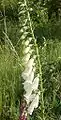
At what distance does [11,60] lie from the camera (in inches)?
206

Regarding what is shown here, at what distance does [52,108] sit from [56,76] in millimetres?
771

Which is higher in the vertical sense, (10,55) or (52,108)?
(10,55)

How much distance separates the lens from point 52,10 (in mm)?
9914

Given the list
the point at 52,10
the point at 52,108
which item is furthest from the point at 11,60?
the point at 52,10

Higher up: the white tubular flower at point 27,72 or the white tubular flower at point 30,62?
the white tubular flower at point 30,62

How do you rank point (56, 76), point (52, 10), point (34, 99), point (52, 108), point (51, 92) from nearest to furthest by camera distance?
point (34, 99), point (52, 108), point (51, 92), point (56, 76), point (52, 10)

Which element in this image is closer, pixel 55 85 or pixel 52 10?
pixel 55 85

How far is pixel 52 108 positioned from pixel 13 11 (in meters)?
7.46

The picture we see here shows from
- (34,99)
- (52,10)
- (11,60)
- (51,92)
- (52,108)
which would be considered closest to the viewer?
(34,99)

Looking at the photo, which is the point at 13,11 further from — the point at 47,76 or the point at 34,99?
the point at 34,99

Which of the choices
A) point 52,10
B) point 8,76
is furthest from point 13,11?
point 8,76

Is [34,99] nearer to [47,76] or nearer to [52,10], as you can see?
[47,76]

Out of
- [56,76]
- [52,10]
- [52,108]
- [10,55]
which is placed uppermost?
[52,10]

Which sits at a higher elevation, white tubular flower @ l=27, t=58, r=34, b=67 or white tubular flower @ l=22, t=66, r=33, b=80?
white tubular flower @ l=27, t=58, r=34, b=67
